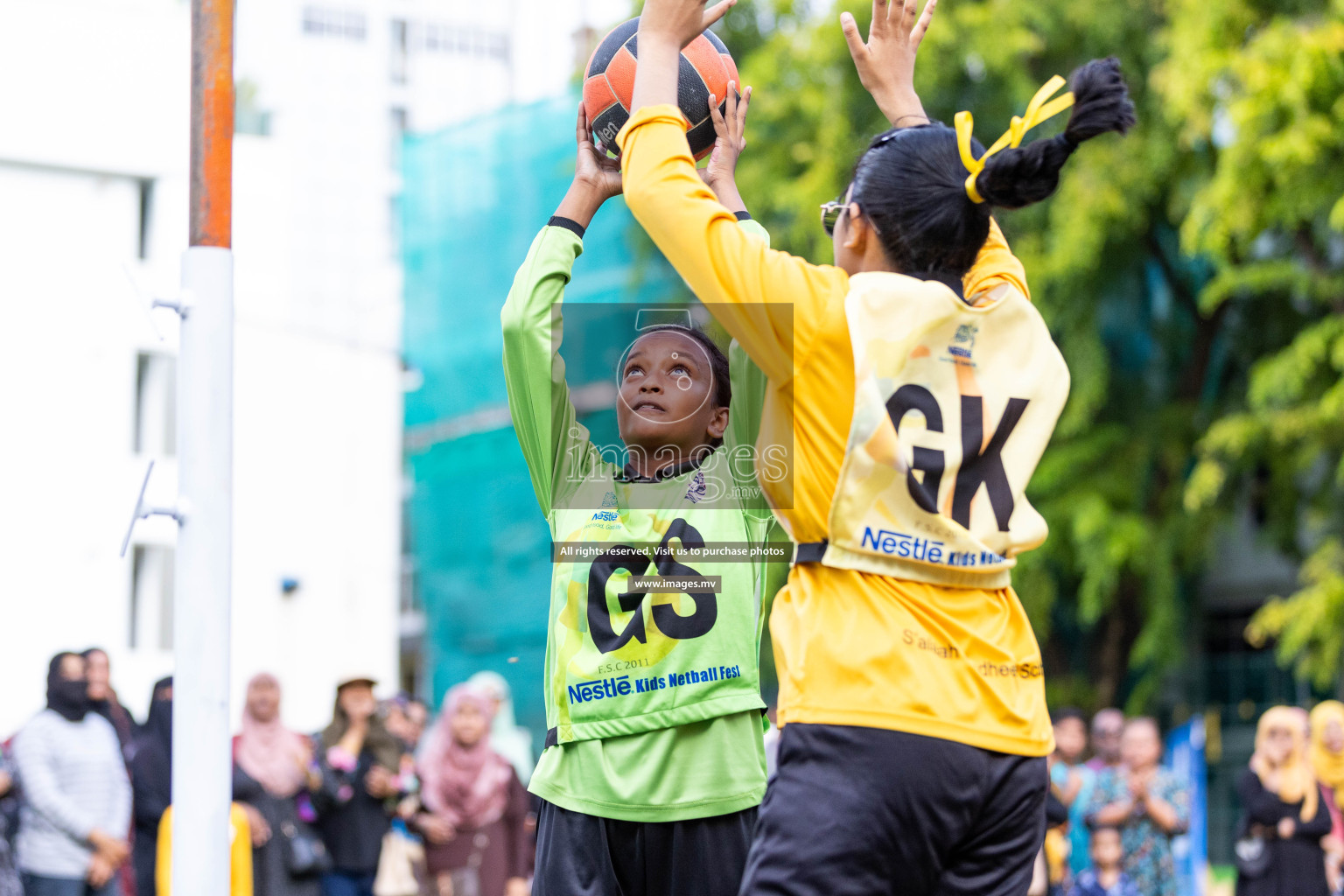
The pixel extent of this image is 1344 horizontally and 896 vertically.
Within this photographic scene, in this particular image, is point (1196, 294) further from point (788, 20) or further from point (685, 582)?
point (685, 582)

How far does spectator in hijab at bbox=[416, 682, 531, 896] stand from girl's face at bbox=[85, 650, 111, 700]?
6.51ft

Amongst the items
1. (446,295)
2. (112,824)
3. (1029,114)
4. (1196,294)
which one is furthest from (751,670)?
(446,295)

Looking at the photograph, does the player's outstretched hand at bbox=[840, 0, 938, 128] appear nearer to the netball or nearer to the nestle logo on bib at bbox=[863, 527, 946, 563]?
the netball

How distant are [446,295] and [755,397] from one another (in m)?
20.2

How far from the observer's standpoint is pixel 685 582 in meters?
3.42

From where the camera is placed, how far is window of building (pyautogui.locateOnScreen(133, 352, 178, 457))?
22078 millimetres

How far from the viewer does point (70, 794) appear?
306 inches

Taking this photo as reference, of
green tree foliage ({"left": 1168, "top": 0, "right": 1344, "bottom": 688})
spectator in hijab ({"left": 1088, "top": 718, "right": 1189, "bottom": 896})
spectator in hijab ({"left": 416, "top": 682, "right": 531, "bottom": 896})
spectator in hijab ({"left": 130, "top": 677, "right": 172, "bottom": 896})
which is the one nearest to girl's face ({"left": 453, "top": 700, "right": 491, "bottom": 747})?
spectator in hijab ({"left": 416, "top": 682, "right": 531, "bottom": 896})

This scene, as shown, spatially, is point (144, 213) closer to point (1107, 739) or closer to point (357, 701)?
point (357, 701)

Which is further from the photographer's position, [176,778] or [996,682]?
[176,778]

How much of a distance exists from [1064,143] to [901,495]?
0.67 meters

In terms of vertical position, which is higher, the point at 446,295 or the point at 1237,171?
the point at 446,295

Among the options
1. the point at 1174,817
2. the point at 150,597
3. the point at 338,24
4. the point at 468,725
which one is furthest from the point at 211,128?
the point at 338,24

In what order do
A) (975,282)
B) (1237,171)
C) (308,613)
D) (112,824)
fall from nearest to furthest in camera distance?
(975,282) < (112,824) < (1237,171) < (308,613)
